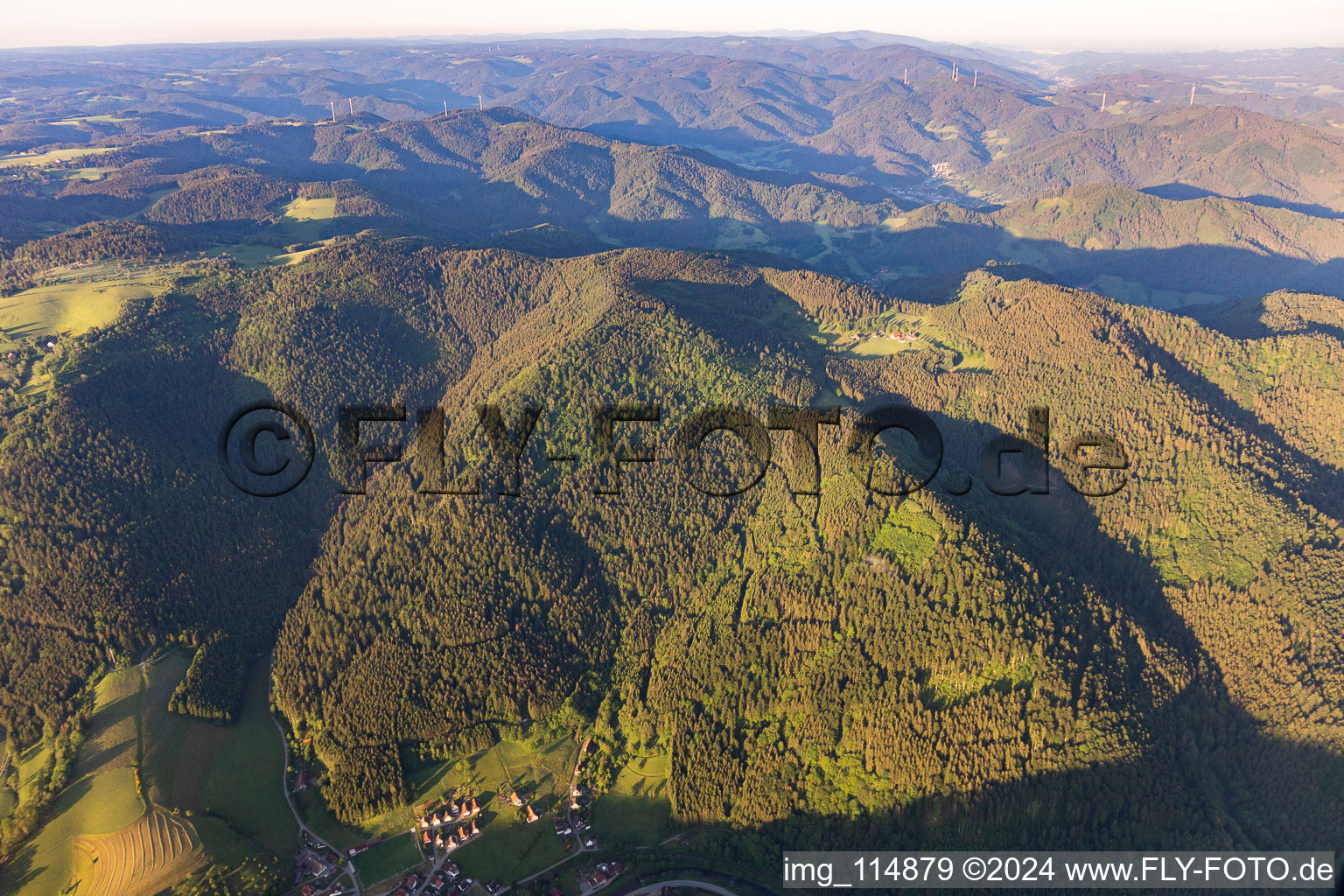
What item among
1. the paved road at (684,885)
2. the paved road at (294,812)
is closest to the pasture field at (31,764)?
the paved road at (294,812)

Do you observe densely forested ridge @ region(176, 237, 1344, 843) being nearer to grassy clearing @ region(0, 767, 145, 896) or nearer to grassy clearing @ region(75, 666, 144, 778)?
grassy clearing @ region(75, 666, 144, 778)

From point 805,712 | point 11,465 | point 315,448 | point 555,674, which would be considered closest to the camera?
point 805,712

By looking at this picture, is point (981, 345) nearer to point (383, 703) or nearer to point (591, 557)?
point (591, 557)

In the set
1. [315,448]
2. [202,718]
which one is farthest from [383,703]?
[315,448]

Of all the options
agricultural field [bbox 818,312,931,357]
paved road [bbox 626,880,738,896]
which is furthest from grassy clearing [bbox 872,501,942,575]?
agricultural field [bbox 818,312,931,357]

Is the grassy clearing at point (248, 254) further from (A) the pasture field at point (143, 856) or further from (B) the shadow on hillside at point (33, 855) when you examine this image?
Answer: (A) the pasture field at point (143, 856)

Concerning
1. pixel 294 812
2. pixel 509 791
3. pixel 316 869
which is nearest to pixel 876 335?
pixel 509 791
